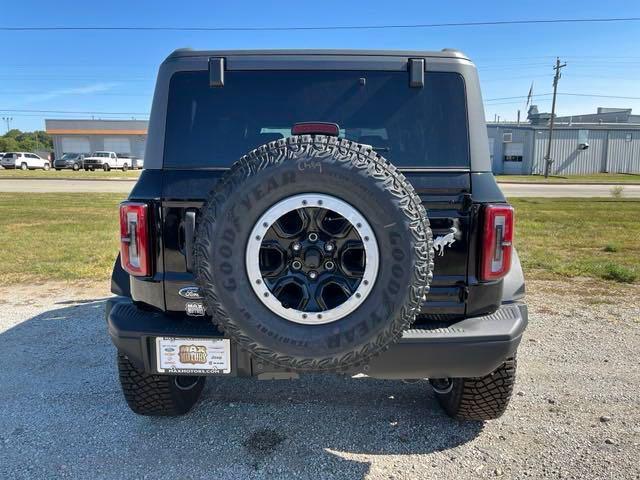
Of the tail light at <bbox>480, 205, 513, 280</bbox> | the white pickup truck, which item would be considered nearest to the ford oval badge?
the tail light at <bbox>480, 205, 513, 280</bbox>

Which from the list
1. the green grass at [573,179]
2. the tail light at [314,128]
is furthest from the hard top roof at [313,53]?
the green grass at [573,179]

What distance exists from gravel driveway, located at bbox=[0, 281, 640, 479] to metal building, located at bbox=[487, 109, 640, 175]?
4637 centimetres

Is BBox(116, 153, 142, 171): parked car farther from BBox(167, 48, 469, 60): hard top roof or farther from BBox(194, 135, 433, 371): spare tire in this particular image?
BBox(194, 135, 433, 371): spare tire

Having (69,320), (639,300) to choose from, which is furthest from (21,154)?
(639,300)

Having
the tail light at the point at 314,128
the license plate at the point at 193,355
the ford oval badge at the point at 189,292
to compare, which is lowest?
the license plate at the point at 193,355

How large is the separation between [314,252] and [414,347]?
644mm

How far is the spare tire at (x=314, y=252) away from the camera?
1.98 metres

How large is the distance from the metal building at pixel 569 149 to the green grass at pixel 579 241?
34005mm

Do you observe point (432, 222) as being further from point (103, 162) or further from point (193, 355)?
point (103, 162)

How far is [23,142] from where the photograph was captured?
339 feet

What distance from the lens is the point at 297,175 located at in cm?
197

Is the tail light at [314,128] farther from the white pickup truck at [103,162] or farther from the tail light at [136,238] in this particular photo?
the white pickup truck at [103,162]

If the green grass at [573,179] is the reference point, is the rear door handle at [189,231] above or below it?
above

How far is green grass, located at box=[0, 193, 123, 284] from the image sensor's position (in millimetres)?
6789
